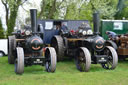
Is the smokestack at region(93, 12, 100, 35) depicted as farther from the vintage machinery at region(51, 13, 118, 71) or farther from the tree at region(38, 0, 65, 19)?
the tree at region(38, 0, 65, 19)

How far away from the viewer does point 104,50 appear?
29.5ft

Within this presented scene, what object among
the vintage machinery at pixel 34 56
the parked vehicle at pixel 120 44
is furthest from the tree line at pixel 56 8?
the vintage machinery at pixel 34 56

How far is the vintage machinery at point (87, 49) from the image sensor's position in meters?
8.20

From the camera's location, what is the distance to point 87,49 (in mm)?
8109

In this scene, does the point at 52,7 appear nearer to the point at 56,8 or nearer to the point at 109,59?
the point at 56,8

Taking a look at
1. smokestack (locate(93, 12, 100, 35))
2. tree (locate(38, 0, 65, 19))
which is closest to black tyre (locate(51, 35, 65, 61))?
smokestack (locate(93, 12, 100, 35))

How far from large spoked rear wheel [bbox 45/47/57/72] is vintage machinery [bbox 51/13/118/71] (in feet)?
3.22

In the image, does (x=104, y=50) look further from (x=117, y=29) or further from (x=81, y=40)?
(x=117, y=29)

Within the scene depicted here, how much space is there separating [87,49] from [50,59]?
125cm

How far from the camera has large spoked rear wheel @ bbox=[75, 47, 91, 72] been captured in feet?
25.6

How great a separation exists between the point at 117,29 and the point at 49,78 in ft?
34.6

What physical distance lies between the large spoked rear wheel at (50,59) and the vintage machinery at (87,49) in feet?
3.22

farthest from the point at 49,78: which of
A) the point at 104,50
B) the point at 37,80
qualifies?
the point at 104,50

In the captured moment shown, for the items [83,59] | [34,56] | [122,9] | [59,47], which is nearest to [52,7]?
[59,47]
